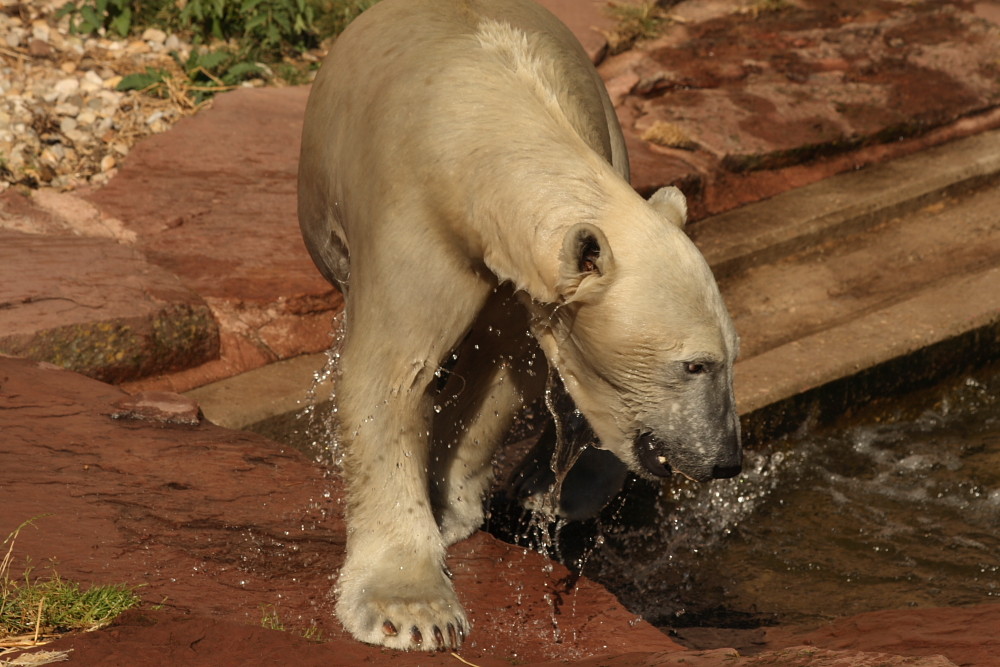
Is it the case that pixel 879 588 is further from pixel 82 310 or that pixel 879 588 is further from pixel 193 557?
pixel 82 310

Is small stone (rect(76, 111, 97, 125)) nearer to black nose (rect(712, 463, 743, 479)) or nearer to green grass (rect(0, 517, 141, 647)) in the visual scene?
green grass (rect(0, 517, 141, 647))

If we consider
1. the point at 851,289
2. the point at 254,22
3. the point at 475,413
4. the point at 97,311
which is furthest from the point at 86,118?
the point at 851,289

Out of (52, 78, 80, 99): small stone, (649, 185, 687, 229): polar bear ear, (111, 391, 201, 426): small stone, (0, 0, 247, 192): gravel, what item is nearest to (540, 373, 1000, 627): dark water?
(111, 391, 201, 426): small stone

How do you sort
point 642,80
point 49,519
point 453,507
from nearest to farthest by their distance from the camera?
point 49,519, point 453,507, point 642,80

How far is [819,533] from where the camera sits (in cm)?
491

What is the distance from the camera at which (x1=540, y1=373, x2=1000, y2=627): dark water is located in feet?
14.6

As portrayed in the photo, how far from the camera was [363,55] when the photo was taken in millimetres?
3807

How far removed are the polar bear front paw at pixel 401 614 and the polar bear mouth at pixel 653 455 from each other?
2.11 feet

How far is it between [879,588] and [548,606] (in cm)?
150

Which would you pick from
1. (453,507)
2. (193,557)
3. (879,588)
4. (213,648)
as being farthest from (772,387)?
(213,648)

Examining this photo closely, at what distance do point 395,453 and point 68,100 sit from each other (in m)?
3.83

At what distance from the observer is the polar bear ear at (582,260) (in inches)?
113

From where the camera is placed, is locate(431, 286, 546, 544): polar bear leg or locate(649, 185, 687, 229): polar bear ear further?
locate(431, 286, 546, 544): polar bear leg

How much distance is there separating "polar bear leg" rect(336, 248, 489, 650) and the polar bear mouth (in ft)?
1.83
